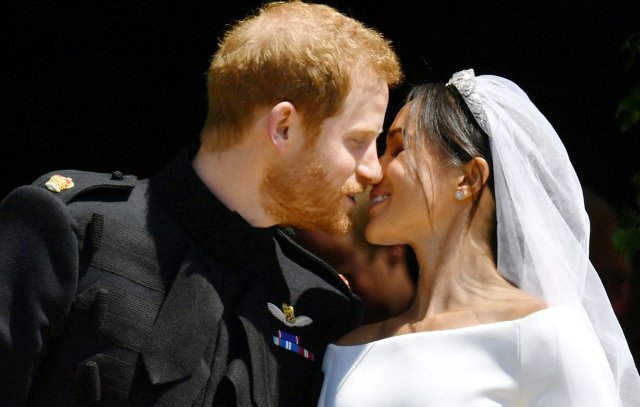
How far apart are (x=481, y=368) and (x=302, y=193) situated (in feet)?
1.92

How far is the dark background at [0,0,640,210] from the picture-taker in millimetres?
3793

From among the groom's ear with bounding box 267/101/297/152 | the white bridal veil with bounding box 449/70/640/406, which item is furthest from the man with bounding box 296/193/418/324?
the groom's ear with bounding box 267/101/297/152

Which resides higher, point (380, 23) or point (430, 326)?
point (380, 23)

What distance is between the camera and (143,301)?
92.5 inches

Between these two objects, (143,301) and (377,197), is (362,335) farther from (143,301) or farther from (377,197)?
(143,301)

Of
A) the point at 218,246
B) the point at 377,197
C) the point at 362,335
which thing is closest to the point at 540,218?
the point at 377,197

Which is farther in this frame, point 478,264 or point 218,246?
point 478,264

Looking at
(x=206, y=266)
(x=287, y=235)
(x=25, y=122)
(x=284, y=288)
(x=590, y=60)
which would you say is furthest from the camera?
(x=590, y=60)

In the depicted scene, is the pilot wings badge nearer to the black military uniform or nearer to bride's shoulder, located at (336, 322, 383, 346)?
the black military uniform

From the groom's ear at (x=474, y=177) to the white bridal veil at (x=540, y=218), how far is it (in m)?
0.04

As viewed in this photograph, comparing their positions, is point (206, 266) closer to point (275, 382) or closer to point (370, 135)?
point (275, 382)

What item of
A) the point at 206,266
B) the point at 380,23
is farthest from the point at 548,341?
the point at 380,23

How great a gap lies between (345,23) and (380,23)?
1.44 m

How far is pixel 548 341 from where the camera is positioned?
2498 mm
